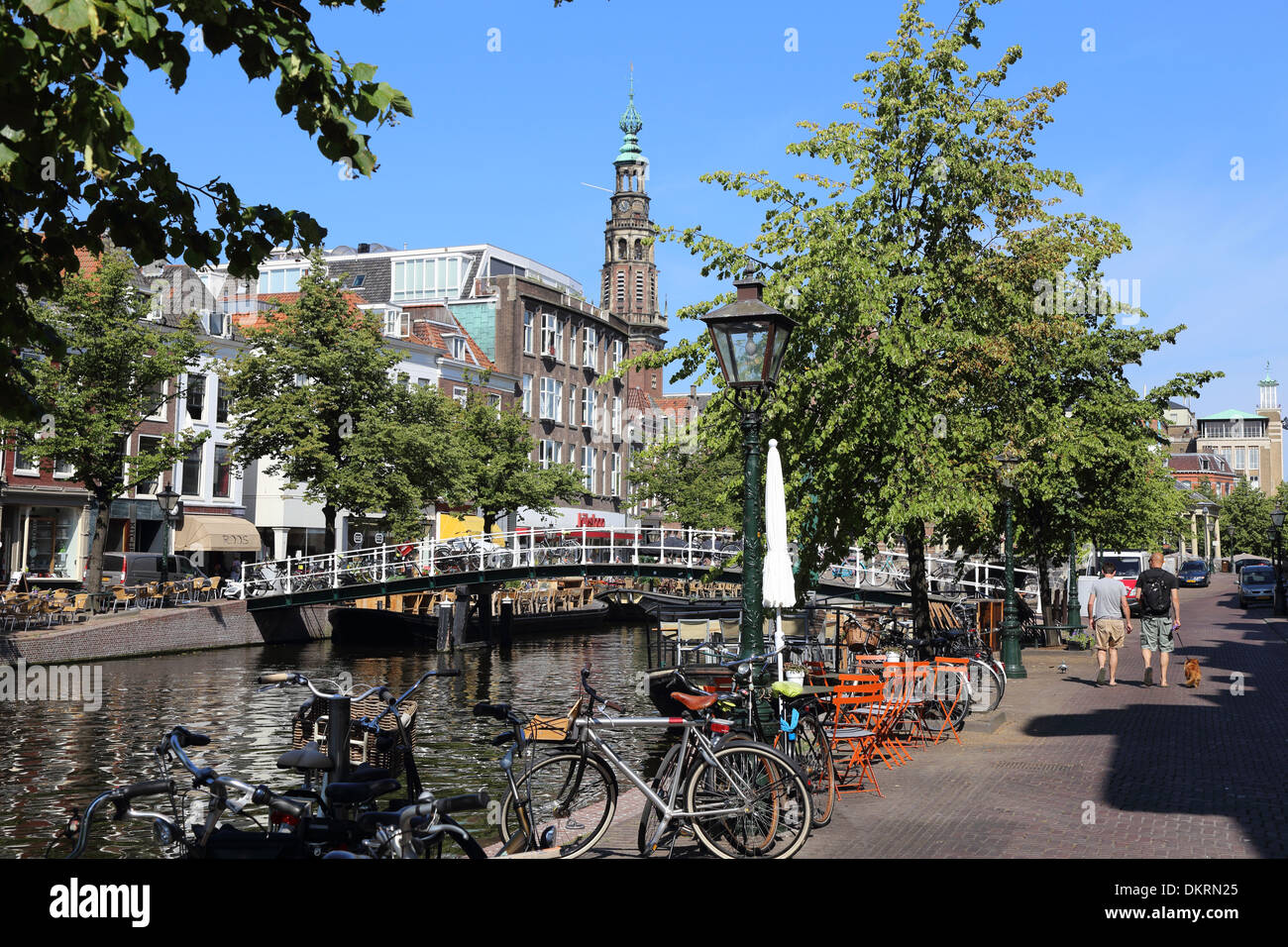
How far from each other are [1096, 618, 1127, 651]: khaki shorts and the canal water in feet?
23.2

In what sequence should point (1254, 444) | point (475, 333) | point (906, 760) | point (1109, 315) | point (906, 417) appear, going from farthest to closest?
point (1254, 444), point (475, 333), point (1109, 315), point (906, 417), point (906, 760)

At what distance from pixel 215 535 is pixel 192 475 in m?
3.02

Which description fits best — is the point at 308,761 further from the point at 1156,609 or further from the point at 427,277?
the point at 427,277

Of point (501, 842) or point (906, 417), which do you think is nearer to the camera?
point (501, 842)

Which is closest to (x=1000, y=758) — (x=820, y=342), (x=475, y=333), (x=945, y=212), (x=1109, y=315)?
(x=820, y=342)

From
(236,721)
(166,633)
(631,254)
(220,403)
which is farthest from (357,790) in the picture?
(631,254)

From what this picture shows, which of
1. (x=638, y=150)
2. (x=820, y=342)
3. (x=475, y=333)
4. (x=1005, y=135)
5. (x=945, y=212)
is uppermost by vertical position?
(x=638, y=150)

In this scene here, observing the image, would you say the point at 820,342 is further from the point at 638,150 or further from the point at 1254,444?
the point at 1254,444

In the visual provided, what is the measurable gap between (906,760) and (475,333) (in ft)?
190

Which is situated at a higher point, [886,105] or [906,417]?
[886,105]

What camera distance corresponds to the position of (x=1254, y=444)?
555ft

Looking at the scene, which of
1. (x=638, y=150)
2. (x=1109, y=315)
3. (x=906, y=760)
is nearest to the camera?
(x=906, y=760)

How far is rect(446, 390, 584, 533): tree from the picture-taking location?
4925cm

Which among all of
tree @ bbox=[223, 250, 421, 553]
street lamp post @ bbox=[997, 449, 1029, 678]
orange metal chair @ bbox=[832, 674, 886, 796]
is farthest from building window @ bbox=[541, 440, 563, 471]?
orange metal chair @ bbox=[832, 674, 886, 796]
